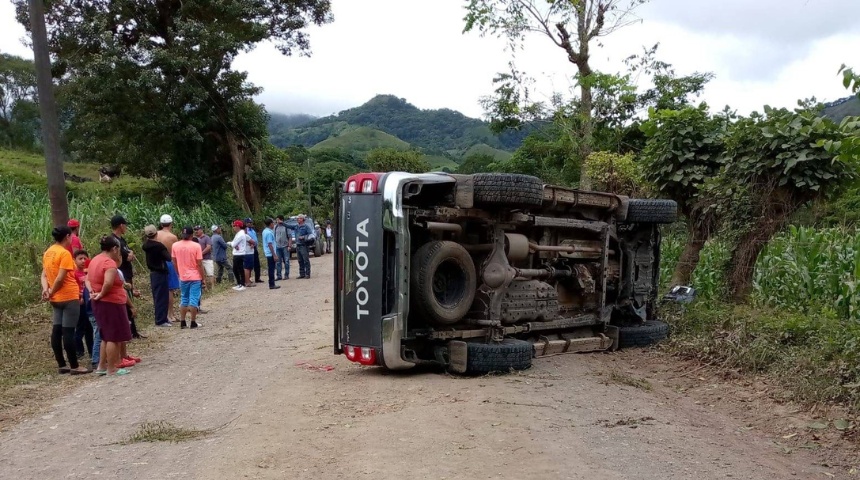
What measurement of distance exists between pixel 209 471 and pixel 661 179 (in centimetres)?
966

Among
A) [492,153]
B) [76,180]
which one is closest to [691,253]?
[76,180]

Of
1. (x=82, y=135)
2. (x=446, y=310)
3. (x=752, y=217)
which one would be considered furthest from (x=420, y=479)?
(x=82, y=135)

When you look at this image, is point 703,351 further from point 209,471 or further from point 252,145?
point 252,145

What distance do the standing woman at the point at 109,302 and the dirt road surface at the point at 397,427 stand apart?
0.41 m

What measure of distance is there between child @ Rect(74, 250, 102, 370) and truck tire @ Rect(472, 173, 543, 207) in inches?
A: 207

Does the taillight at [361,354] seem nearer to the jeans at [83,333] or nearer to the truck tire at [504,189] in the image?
the truck tire at [504,189]

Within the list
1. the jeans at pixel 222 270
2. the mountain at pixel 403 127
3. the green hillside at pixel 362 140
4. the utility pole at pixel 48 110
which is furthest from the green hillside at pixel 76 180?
the mountain at pixel 403 127

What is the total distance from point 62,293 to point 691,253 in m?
10.2

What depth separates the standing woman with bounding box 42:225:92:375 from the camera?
28.6ft

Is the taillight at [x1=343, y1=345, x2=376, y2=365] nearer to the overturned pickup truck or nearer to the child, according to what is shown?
the overturned pickup truck

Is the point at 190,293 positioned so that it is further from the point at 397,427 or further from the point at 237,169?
the point at 237,169

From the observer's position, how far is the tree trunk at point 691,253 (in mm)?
12766

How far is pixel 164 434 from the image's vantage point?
616 cm

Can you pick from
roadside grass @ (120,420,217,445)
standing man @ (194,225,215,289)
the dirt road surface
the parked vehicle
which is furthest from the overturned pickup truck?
the parked vehicle
